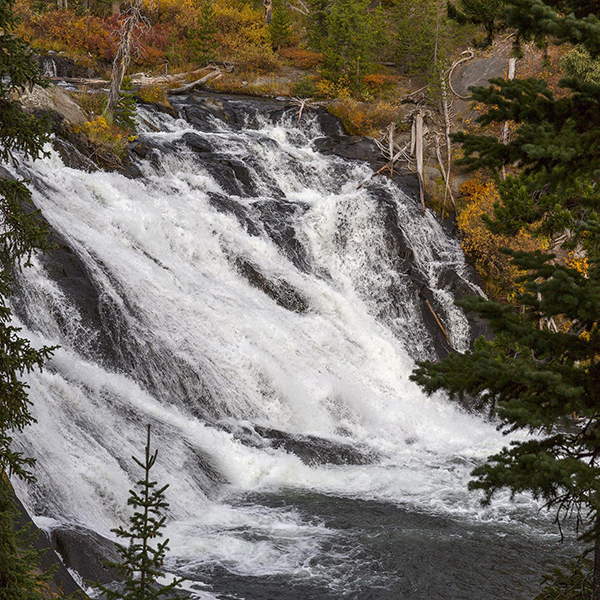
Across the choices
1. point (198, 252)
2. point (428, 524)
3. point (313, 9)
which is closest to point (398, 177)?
point (198, 252)

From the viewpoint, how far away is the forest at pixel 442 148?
5.43 meters

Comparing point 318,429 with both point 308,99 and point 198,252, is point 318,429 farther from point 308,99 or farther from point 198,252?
point 308,99

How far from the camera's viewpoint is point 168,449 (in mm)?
12727

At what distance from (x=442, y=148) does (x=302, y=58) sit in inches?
417

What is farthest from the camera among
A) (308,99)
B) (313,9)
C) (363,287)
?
(313,9)

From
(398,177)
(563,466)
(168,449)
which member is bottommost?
(168,449)

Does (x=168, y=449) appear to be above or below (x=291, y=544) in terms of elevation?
above

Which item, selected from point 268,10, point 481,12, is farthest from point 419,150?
point 268,10

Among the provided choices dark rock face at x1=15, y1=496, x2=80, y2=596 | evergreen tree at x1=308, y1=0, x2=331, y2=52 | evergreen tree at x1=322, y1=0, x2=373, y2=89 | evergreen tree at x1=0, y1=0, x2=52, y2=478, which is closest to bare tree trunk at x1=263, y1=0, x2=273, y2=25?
evergreen tree at x1=308, y1=0, x2=331, y2=52

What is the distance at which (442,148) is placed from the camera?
103ft

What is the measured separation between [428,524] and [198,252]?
983 cm

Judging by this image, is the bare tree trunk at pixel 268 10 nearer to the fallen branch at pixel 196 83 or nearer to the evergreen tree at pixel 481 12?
the fallen branch at pixel 196 83

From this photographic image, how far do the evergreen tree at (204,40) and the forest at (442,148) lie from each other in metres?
0.14

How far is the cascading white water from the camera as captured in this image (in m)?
11.2
